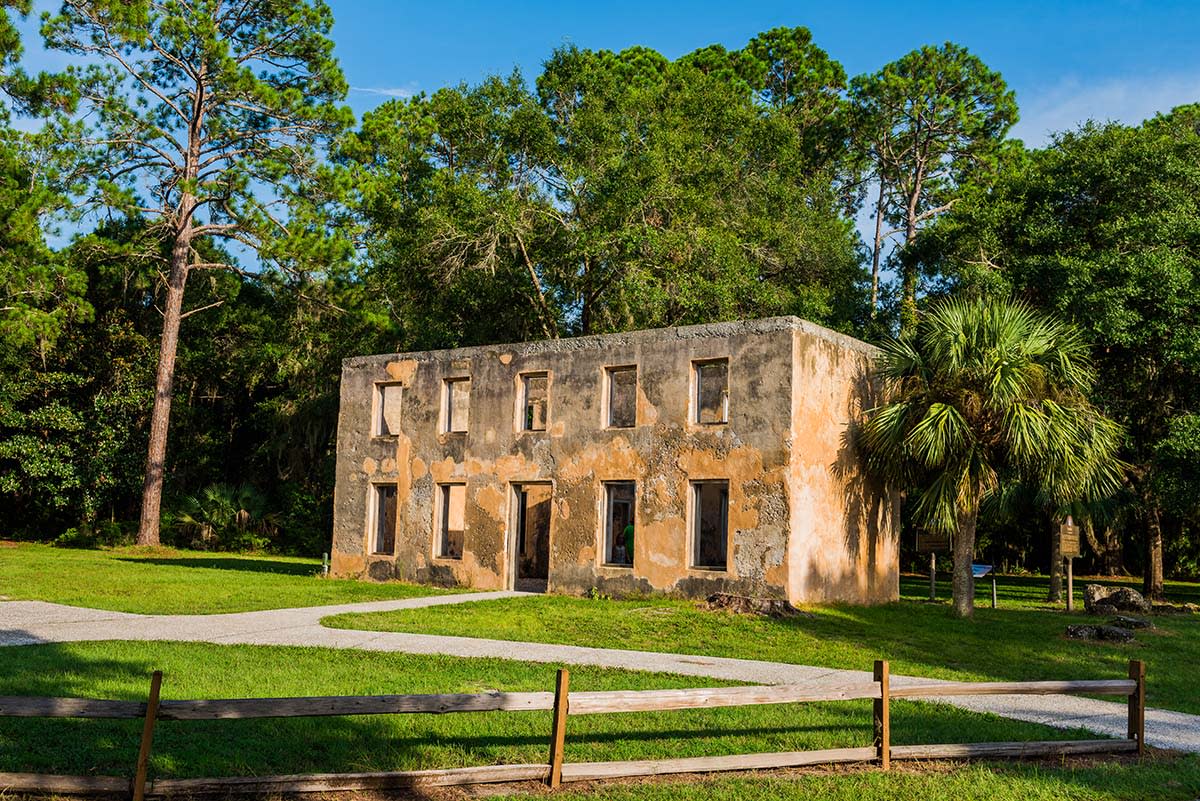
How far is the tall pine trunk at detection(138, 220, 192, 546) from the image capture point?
105 ft

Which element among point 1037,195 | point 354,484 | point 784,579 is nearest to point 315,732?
A: point 784,579

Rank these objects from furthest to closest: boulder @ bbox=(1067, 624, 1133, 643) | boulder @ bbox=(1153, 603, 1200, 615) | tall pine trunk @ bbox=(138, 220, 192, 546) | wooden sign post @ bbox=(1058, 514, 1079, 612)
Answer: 1. tall pine trunk @ bbox=(138, 220, 192, 546)
2. boulder @ bbox=(1153, 603, 1200, 615)
3. wooden sign post @ bbox=(1058, 514, 1079, 612)
4. boulder @ bbox=(1067, 624, 1133, 643)

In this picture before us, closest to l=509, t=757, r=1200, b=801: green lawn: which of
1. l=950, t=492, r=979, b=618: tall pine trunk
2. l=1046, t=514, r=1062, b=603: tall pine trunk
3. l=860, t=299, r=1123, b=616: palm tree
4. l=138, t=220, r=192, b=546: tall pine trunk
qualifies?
l=860, t=299, r=1123, b=616: palm tree

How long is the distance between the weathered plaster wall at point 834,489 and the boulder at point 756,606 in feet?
2.73

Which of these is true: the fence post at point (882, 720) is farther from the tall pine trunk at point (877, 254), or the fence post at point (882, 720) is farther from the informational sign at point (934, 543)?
the tall pine trunk at point (877, 254)

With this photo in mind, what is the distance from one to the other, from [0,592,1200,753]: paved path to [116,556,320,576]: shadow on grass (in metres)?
8.92

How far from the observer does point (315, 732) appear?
810cm

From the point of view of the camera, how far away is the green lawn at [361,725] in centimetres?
734

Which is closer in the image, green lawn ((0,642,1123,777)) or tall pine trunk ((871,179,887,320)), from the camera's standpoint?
green lawn ((0,642,1123,777))

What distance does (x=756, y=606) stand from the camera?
634 inches

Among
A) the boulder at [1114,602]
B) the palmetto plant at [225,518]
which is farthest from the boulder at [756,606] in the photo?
the palmetto plant at [225,518]

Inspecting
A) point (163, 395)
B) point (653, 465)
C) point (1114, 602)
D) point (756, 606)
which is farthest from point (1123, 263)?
point (163, 395)

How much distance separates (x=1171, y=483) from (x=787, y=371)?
10.1 m

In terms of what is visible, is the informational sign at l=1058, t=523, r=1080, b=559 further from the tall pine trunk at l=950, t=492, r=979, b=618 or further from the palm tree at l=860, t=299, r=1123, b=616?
the tall pine trunk at l=950, t=492, r=979, b=618
